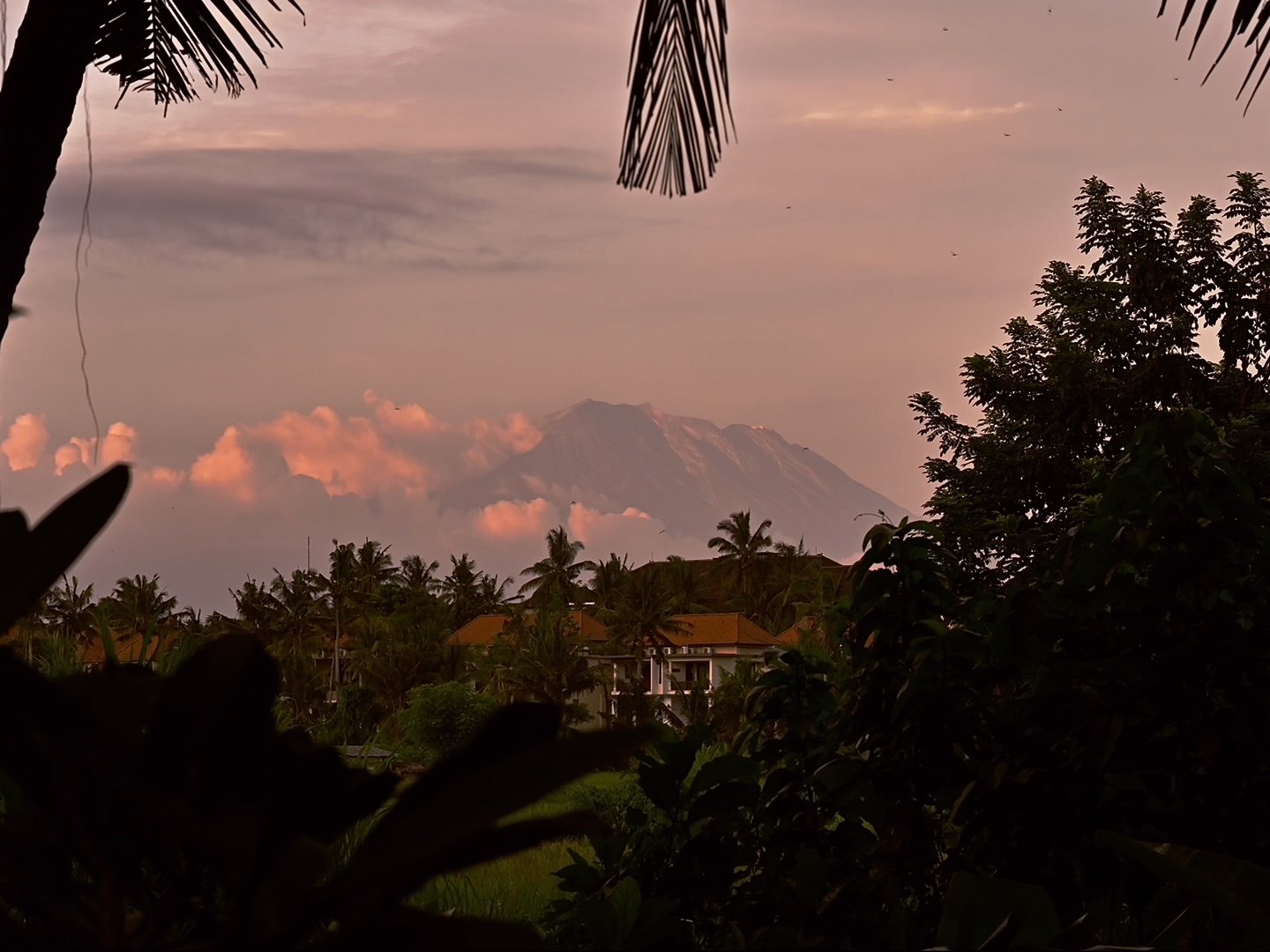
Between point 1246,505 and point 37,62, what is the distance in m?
2.09

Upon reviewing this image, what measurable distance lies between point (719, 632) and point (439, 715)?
17891 millimetres

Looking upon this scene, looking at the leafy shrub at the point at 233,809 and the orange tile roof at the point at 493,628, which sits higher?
the orange tile roof at the point at 493,628

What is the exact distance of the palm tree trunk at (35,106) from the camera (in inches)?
80.5

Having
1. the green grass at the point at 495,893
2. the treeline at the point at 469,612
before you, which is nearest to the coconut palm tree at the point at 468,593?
the treeline at the point at 469,612

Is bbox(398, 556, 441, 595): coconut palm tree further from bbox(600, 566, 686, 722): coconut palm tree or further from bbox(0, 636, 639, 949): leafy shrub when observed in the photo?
bbox(0, 636, 639, 949): leafy shrub

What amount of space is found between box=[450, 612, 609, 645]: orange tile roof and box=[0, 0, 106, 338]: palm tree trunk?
53.8m

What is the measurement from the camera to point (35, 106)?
2092 mm

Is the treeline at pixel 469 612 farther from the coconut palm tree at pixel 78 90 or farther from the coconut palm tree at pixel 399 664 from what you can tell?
the coconut palm tree at pixel 78 90

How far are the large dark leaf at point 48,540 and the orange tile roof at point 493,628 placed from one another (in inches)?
2175

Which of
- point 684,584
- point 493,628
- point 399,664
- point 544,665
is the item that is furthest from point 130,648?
point 493,628

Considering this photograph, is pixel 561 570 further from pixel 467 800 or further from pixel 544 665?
pixel 467 800

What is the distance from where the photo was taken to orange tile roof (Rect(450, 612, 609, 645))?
5862 centimetres

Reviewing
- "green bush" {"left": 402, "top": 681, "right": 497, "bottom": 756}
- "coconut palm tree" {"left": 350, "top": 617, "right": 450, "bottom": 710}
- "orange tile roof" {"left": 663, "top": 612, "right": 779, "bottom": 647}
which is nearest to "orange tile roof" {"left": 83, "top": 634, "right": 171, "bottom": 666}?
"green bush" {"left": 402, "top": 681, "right": 497, "bottom": 756}

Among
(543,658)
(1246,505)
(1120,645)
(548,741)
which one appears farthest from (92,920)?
(543,658)
